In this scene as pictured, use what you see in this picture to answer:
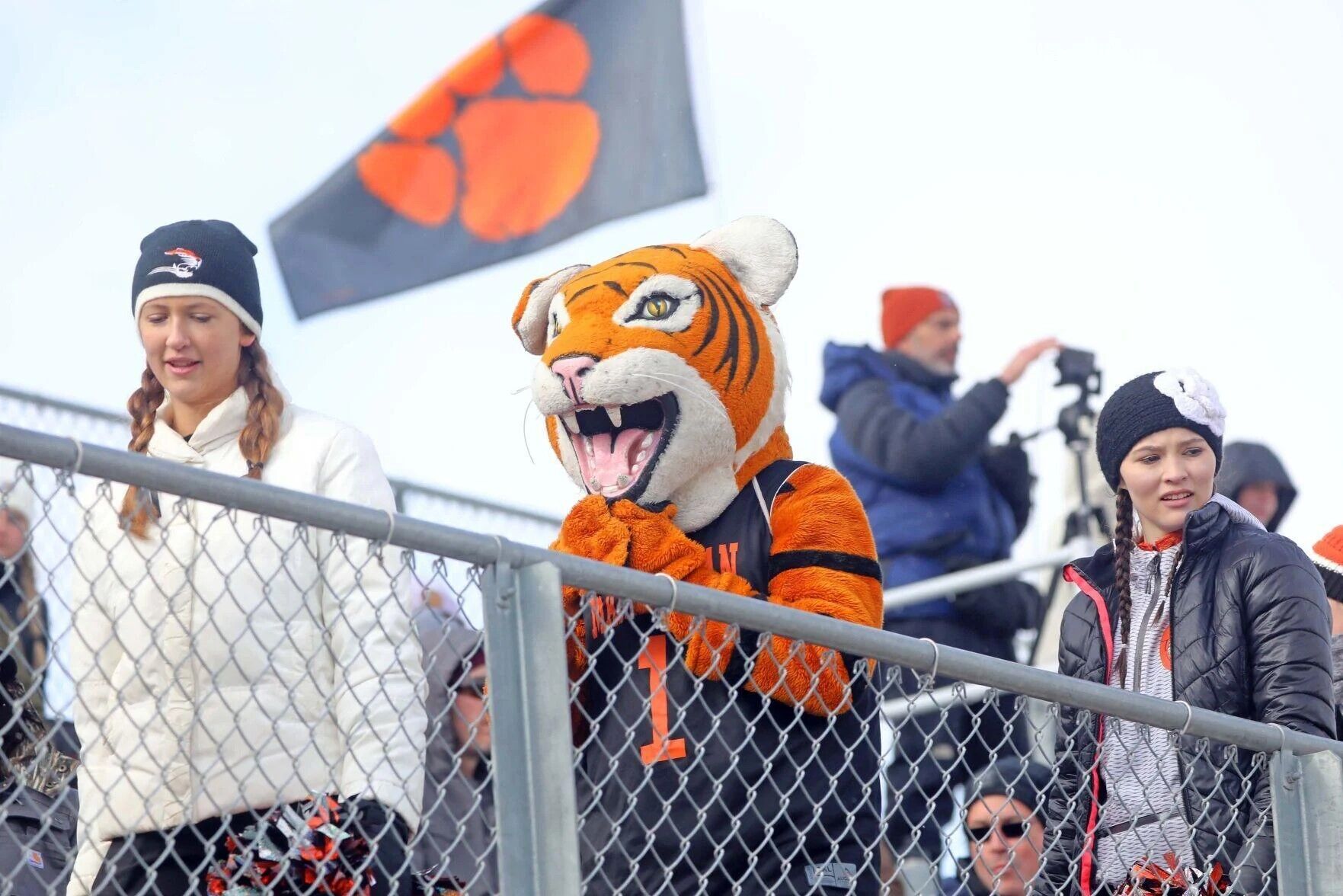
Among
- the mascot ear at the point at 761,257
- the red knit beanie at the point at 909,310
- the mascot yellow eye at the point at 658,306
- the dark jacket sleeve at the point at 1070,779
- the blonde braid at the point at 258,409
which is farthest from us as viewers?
the red knit beanie at the point at 909,310

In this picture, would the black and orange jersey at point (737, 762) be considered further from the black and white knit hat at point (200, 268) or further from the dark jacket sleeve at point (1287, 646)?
the black and white knit hat at point (200, 268)

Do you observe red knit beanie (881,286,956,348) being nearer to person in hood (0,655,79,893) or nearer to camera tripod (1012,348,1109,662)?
camera tripod (1012,348,1109,662)

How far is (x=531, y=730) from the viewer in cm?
291

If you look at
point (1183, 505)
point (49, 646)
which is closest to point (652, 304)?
point (1183, 505)

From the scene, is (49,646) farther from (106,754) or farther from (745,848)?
(745,848)

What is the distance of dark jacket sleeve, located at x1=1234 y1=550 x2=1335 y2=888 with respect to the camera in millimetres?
3834

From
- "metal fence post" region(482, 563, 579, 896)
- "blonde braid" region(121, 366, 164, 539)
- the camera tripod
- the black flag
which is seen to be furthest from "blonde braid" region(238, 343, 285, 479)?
→ the black flag

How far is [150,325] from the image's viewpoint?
401cm

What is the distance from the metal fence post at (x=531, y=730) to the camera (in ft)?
9.43

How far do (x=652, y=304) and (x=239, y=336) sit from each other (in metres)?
0.83

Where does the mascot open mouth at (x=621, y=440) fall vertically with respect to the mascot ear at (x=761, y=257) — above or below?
below

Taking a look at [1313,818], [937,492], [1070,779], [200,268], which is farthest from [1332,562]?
[200,268]

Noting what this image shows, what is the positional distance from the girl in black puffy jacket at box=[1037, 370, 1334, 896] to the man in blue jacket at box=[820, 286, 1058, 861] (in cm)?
198

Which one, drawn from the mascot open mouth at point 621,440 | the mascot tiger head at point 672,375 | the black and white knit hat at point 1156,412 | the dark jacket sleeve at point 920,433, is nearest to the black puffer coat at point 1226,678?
the black and white knit hat at point 1156,412
